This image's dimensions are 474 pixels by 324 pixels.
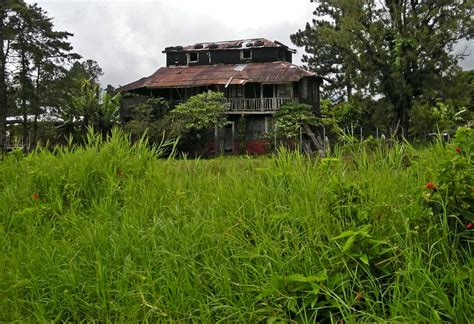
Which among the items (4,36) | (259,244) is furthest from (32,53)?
(259,244)

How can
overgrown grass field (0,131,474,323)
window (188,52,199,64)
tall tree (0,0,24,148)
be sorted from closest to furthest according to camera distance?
overgrown grass field (0,131,474,323) → tall tree (0,0,24,148) → window (188,52,199,64)

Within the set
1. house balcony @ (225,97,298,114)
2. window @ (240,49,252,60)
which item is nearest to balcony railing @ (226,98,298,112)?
house balcony @ (225,97,298,114)

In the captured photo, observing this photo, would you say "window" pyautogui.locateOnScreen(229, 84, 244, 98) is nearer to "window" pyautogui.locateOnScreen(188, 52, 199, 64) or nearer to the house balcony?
the house balcony

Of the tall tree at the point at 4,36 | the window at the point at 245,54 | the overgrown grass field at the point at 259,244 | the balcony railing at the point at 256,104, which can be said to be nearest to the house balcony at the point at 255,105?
the balcony railing at the point at 256,104

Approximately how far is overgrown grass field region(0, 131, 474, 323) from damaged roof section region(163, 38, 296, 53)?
2759 cm

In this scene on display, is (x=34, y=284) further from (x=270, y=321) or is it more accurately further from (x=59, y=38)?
(x=59, y=38)

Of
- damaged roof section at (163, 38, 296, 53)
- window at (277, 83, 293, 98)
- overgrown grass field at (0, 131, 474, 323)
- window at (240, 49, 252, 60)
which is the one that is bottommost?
overgrown grass field at (0, 131, 474, 323)

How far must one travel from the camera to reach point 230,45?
32.3m

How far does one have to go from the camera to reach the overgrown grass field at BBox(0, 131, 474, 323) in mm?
2445

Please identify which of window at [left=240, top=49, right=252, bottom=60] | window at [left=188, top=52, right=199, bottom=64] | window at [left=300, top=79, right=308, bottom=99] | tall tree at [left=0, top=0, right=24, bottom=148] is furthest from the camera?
window at [left=188, top=52, right=199, bottom=64]

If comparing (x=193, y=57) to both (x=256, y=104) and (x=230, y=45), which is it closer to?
(x=230, y=45)

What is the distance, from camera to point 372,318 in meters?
2.31

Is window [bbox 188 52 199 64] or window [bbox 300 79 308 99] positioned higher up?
window [bbox 188 52 199 64]

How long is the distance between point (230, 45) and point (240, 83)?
5893 millimetres
